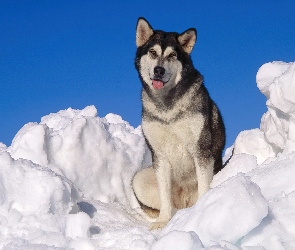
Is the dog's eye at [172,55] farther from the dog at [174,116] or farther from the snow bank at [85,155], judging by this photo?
the snow bank at [85,155]

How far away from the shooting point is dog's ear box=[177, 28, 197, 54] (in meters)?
8.11

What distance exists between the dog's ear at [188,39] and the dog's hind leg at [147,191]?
84.1 inches

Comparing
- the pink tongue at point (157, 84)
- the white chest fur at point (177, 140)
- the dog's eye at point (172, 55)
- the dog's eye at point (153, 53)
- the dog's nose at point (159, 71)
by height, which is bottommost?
the white chest fur at point (177, 140)

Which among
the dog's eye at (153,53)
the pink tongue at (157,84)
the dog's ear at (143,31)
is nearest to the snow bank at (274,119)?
the pink tongue at (157,84)

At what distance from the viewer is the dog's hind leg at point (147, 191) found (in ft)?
28.3

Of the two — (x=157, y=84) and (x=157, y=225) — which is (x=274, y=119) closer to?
(x=157, y=84)

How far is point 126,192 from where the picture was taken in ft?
32.4

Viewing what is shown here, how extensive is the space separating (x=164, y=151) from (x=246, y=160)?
1.23m

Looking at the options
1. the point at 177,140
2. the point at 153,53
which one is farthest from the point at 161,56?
the point at 177,140

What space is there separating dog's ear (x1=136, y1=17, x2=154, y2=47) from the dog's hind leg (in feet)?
7.06

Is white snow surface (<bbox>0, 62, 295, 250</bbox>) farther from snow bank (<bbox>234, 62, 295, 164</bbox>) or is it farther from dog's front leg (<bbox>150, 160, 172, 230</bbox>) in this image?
dog's front leg (<bbox>150, 160, 172, 230</bbox>)

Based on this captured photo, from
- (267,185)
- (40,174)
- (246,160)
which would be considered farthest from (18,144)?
(267,185)

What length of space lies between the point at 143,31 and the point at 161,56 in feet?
2.15

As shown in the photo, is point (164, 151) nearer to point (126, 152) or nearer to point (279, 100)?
point (279, 100)
